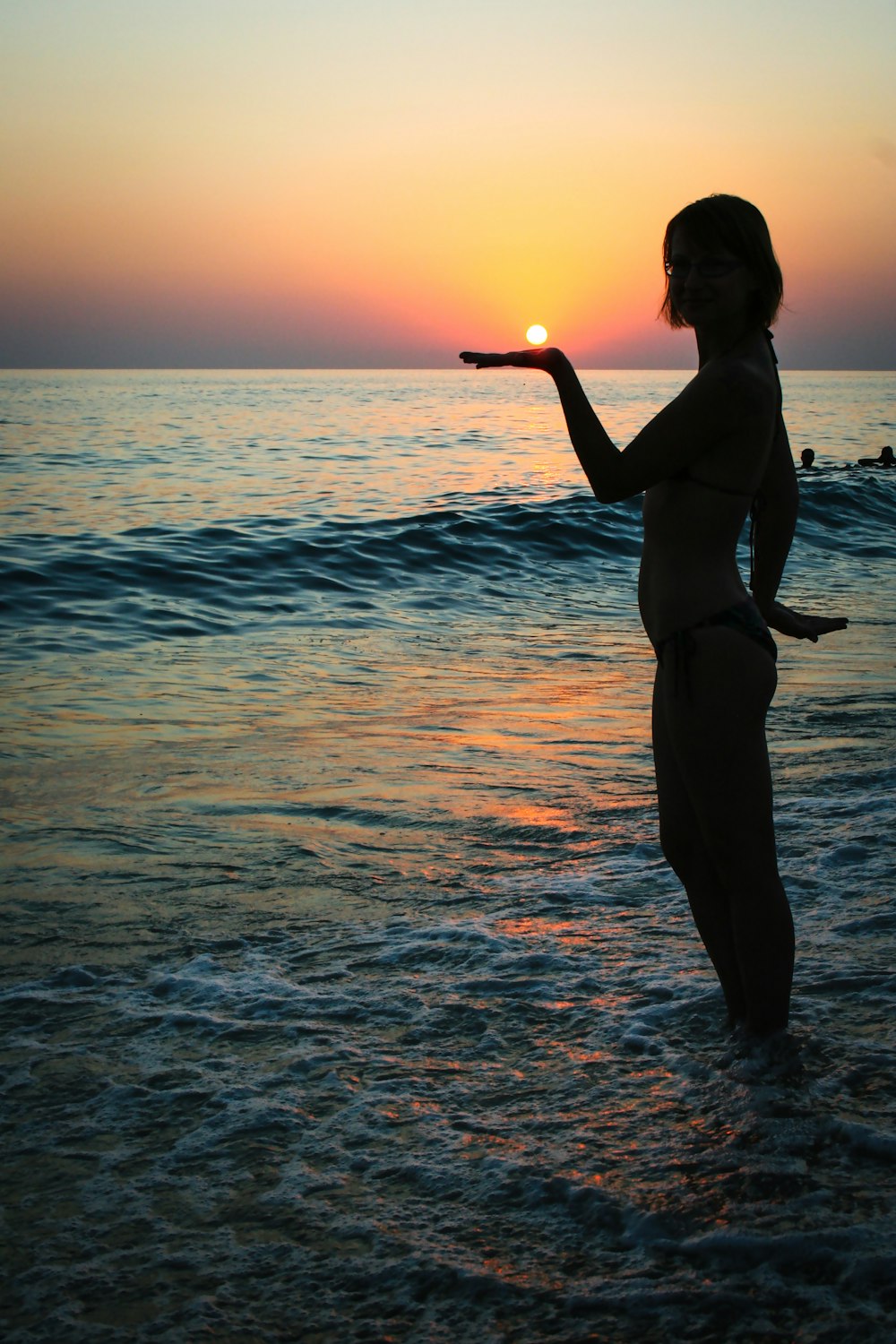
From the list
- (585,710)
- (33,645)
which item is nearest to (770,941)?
(585,710)

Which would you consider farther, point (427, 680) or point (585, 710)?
point (427, 680)

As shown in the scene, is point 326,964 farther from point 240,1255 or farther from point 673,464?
point 673,464

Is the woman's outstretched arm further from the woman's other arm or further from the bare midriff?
the woman's other arm

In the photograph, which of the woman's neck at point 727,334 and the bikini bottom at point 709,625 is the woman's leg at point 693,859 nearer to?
the bikini bottom at point 709,625

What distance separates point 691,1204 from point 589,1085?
21.6 inches

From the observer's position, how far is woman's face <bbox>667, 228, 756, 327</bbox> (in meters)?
2.82

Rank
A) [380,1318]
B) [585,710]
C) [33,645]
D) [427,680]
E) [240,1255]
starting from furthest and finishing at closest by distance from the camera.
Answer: [33,645], [427,680], [585,710], [240,1255], [380,1318]

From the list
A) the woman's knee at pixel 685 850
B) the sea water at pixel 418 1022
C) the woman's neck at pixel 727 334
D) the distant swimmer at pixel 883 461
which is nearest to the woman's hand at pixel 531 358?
the woman's neck at pixel 727 334

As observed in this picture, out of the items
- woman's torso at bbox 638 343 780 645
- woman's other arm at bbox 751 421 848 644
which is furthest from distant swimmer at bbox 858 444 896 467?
woman's torso at bbox 638 343 780 645

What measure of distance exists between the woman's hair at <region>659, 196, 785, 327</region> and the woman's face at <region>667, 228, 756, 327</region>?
13 mm

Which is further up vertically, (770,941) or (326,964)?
(770,941)

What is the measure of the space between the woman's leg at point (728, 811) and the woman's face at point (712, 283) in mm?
800

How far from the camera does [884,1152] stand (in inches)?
106

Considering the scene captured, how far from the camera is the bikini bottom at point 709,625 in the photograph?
2852 millimetres
